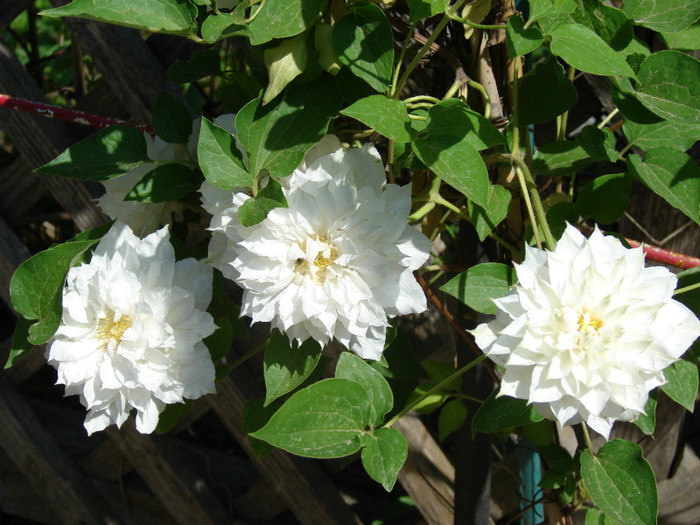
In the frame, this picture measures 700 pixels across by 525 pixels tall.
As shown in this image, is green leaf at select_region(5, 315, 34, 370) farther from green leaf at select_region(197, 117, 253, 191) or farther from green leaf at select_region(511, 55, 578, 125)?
green leaf at select_region(511, 55, 578, 125)

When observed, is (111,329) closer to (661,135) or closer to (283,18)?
(283,18)

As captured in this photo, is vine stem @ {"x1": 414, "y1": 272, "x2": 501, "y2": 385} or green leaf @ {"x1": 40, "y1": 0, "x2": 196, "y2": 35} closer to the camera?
green leaf @ {"x1": 40, "y1": 0, "x2": 196, "y2": 35}

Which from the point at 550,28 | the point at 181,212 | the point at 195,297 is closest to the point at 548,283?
the point at 550,28

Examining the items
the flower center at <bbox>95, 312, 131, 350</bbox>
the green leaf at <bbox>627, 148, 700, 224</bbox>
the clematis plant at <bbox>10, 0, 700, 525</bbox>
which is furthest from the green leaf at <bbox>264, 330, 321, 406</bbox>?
the green leaf at <bbox>627, 148, 700, 224</bbox>

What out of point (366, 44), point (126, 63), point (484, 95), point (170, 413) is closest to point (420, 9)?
point (366, 44)

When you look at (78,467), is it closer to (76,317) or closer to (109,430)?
(109,430)
